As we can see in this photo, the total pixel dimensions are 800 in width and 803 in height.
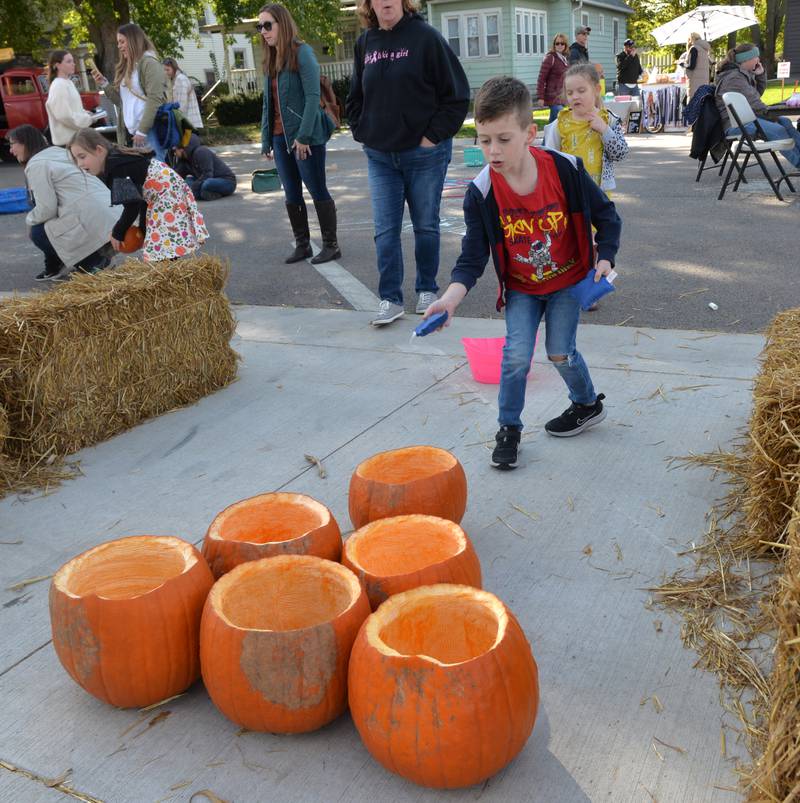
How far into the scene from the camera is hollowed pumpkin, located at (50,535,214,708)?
2.21 m

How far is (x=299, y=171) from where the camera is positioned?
756 centimetres

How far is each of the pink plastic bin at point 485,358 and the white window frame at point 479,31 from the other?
32661 mm

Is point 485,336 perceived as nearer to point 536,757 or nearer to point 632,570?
point 632,570

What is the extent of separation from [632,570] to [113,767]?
A: 1.68m

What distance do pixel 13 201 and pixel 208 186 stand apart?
2.94 metres

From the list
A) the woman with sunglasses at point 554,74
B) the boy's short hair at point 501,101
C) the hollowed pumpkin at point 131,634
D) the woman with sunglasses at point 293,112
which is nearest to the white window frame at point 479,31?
the woman with sunglasses at point 554,74

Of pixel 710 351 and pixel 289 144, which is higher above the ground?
pixel 289 144

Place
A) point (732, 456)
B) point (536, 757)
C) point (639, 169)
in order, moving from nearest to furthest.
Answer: point (536, 757)
point (732, 456)
point (639, 169)

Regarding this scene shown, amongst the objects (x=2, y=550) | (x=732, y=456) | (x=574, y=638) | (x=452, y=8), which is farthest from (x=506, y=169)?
(x=452, y=8)

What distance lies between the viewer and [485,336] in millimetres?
5383

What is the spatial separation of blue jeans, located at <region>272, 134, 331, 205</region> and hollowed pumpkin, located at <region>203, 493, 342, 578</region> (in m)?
5.14

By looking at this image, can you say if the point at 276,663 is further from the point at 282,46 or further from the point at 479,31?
the point at 479,31

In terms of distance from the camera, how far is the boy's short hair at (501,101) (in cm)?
321

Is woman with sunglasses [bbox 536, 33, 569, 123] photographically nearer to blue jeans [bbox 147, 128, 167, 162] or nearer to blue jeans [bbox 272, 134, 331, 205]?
blue jeans [bbox 147, 128, 167, 162]
